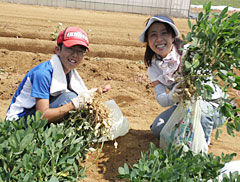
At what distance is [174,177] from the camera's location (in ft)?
4.79

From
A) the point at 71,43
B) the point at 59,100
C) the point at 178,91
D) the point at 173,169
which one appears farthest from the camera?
the point at 59,100

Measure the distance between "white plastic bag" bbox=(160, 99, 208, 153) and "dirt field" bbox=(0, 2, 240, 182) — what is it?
476 millimetres

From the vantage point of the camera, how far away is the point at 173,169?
1523 mm

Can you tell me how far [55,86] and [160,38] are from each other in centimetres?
92

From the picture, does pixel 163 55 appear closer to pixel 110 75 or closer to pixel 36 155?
pixel 36 155

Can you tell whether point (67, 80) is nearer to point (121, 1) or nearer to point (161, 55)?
point (161, 55)

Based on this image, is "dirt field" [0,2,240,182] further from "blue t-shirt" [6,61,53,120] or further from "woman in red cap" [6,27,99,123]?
"blue t-shirt" [6,61,53,120]

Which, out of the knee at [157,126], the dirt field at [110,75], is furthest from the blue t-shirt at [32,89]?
the knee at [157,126]

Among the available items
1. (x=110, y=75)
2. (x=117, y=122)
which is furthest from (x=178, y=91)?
(x=110, y=75)

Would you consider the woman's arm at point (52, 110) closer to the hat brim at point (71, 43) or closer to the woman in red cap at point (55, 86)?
the woman in red cap at point (55, 86)

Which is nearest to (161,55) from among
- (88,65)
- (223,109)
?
(223,109)

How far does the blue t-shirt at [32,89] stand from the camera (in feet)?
6.84

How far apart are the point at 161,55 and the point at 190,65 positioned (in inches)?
27.1

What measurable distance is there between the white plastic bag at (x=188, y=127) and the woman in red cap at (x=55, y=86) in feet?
2.24
